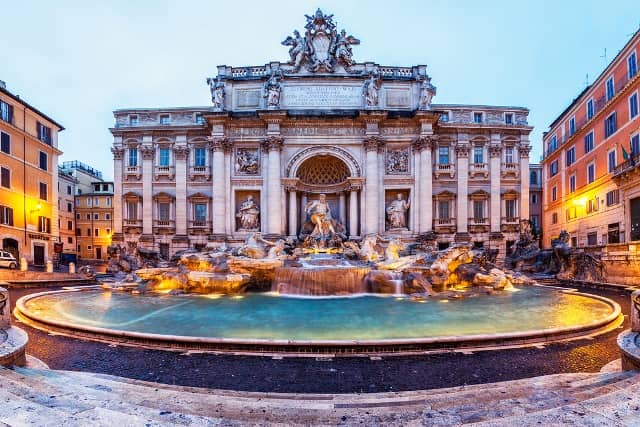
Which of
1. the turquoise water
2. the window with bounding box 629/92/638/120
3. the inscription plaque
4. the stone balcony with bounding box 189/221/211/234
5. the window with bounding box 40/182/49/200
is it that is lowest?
the turquoise water

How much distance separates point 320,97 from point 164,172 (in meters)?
14.9

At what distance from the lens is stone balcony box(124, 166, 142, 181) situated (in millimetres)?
31062

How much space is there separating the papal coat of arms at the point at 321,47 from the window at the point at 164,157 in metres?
13.1

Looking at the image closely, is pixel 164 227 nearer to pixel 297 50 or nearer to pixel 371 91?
pixel 297 50

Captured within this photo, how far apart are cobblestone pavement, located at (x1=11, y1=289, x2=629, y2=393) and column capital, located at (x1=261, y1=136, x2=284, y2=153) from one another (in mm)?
22175

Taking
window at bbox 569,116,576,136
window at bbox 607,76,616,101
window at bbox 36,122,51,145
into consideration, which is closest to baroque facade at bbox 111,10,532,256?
window at bbox 607,76,616,101

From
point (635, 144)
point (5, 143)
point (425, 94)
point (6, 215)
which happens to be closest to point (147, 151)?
point (5, 143)

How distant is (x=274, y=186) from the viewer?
92.8ft

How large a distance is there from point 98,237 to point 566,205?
59.9 m

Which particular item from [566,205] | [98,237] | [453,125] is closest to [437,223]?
[453,125]

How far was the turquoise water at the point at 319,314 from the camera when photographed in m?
→ 9.20

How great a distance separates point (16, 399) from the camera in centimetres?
339

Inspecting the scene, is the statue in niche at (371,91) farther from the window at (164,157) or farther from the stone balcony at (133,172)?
the stone balcony at (133,172)

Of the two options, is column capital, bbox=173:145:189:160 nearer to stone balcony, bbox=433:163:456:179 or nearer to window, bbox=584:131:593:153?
stone balcony, bbox=433:163:456:179
